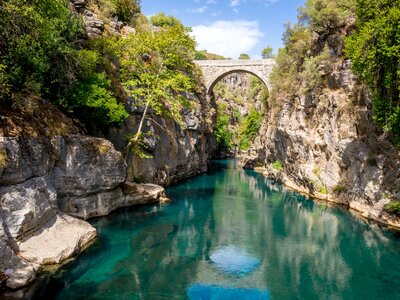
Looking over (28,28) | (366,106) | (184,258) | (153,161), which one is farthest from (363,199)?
(28,28)

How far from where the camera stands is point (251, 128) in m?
61.7

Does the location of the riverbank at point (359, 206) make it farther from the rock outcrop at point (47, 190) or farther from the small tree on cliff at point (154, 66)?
the rock outcrop at point (47, 190)

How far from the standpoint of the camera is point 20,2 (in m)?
14.2

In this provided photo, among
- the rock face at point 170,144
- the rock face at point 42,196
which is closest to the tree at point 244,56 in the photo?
the rock face at point 170,144

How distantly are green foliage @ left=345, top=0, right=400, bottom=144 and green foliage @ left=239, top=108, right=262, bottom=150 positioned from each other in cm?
3969

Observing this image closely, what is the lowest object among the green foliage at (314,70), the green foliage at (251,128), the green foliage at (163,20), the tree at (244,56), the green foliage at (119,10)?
the green foliage at (251,128)

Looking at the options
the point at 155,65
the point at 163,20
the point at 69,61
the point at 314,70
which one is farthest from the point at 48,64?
the point at 163,20

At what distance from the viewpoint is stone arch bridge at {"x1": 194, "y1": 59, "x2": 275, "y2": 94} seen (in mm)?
43031

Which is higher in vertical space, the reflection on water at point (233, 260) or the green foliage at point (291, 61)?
the green foliage at point (291, 61)

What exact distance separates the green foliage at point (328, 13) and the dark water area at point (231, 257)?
1589 cm

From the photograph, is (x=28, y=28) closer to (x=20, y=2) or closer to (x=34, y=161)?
(x=20, y=2)

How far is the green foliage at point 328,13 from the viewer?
2781 centimetres

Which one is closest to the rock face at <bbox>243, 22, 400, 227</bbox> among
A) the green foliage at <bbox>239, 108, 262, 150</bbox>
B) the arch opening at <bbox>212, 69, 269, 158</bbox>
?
the arch opening at <bbox>212, 69, 269, 158</bbox>

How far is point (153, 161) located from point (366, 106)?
16.7 meters
